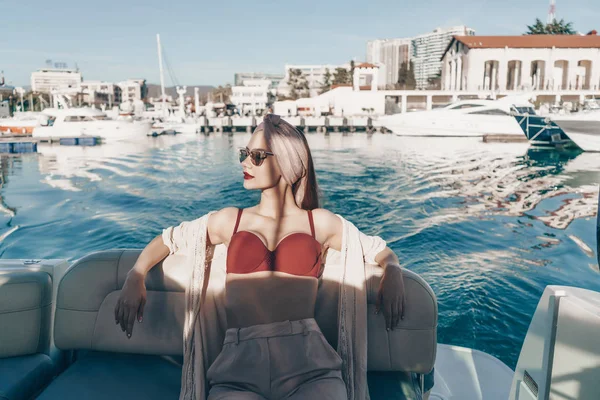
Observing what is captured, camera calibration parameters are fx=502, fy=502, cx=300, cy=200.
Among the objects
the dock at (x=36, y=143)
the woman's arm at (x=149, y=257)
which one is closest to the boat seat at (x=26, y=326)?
the woman's arm at (x=149, y=257)

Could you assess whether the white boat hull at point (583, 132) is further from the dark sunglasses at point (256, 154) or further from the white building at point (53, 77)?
the white building at point (53, 77)

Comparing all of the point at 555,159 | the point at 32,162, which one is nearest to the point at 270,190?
the point at 555,159

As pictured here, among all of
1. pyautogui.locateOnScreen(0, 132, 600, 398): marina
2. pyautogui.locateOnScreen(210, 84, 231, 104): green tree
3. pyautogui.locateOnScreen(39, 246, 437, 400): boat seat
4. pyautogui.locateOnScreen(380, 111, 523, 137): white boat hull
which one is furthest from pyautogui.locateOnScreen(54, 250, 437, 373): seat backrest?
pyautogui.locateOnScreen(210, 84, 231, 104): green tree

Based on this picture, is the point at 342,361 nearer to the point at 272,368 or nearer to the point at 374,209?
the point at 272,368

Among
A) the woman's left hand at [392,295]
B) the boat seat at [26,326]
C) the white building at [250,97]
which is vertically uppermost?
the white building at [250,97]

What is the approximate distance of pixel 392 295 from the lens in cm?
215

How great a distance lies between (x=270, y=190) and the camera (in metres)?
2.37

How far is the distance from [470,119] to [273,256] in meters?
31.3

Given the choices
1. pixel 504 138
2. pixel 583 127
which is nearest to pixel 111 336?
pixel 583 127

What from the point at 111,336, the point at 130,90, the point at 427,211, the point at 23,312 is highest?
the point at 130,90

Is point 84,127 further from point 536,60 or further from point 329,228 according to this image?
point 536,60

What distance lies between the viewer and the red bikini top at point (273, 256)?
213cm

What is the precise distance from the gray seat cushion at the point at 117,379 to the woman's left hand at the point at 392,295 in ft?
3.28

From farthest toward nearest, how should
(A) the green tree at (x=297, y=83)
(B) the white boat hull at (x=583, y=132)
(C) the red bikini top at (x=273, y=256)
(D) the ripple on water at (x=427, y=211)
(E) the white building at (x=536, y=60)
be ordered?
(A) the green tree at (x=297, y=83)
(E) the white building at (x=536, y=60)
(B) the white boat hull at (x=583, y=132)
(D) the ripple on water at (x=427, y=211)
(C) the red bikini top at (x=273, y=256)
